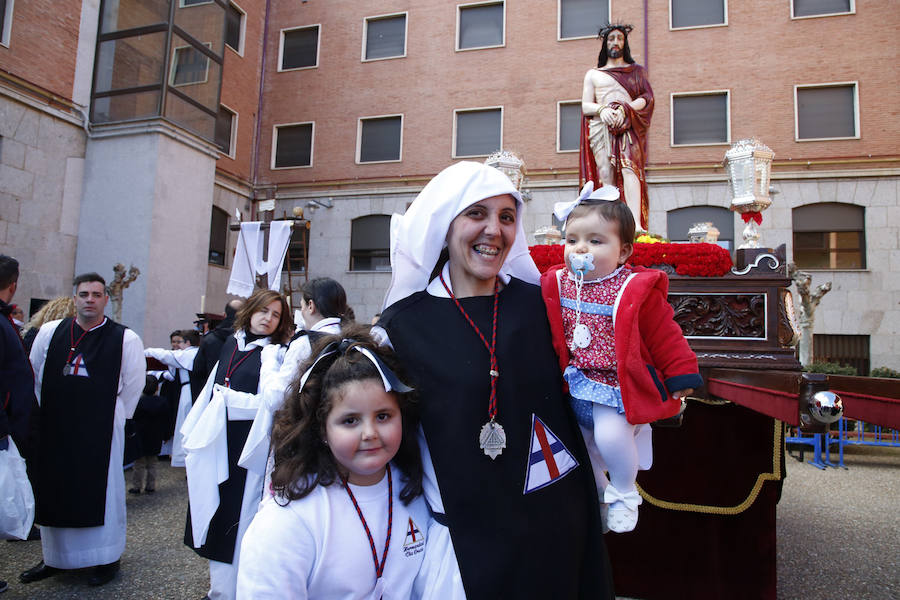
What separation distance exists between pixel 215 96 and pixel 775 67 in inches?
576

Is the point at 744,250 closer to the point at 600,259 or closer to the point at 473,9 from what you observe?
the point at 600,259

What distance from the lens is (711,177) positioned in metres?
15.6

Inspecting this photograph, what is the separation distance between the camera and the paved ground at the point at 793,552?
4.44 meters

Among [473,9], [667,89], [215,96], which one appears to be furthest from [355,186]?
[667,89]

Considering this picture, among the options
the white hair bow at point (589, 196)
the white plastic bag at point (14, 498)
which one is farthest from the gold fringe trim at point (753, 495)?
the white plastic bag at point (14, 498)

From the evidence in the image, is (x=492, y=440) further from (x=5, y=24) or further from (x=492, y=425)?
(x=5, y=24)

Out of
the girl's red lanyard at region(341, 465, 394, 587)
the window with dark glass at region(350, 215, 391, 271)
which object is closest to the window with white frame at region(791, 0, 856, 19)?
the window with dark glass at region(350, 215, 391, 271)

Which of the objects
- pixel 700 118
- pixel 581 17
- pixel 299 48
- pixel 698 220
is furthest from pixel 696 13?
pixel 299 48

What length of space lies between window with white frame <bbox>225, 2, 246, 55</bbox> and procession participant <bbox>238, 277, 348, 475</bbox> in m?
17.4

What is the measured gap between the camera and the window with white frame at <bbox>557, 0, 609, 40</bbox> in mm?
16641

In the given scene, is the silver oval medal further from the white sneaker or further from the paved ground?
the paved ground

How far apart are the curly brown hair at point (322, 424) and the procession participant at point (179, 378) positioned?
5734 mm

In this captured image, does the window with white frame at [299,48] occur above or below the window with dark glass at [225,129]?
above

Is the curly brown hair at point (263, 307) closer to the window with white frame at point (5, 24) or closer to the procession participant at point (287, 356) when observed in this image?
the procession participant at point (287, 356)
